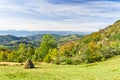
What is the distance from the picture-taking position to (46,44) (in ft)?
433

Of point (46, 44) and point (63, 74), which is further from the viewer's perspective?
point (46, 44)

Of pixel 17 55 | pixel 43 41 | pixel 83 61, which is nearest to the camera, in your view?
pixel 83 61

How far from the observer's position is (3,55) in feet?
535

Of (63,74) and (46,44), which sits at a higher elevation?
(63,74)

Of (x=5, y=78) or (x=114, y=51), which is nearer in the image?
(x=5, y=78)

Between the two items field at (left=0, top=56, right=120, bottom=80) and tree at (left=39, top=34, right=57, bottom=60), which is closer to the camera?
field at (left=0, top=56, right=120, bottom=80)

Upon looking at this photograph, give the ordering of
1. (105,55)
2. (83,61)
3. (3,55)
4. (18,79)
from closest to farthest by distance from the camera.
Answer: (18,79), (83,61), (105,55), (3,55)

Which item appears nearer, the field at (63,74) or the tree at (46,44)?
the field at (63,74)

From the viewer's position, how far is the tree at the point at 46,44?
421ft

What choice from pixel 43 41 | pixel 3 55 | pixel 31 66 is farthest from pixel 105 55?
pixel 3 55

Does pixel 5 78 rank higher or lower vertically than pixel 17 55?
higher

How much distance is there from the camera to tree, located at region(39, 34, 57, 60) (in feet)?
421

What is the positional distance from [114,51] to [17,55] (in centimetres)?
6661

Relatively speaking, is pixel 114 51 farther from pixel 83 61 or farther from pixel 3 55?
pixel 3 55
